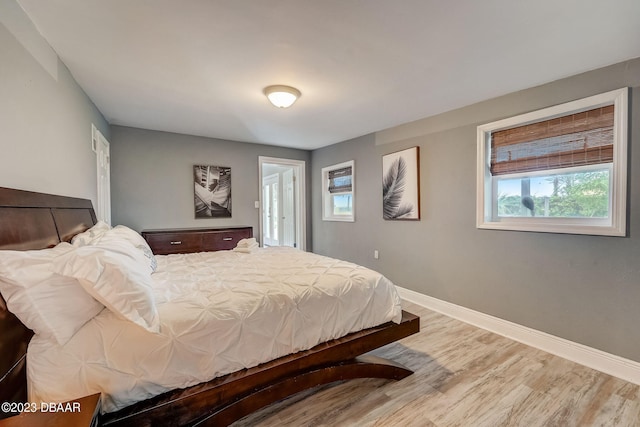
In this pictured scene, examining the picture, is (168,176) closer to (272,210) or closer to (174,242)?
(174,242)

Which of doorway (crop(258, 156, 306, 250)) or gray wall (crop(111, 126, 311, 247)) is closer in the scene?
gray wall (crop(111, 126, 311, 247))

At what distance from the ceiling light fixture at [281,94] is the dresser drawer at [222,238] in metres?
2.23

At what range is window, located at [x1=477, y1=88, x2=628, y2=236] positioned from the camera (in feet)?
6.53

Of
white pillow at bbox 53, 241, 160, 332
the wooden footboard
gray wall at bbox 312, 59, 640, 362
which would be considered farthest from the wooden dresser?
the wooden footboard

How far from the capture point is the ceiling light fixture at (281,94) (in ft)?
7.72

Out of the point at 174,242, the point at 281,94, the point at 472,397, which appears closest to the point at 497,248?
the point at 472,397

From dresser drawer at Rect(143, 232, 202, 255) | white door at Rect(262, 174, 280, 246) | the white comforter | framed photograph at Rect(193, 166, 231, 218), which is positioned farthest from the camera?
white door at Rect(262, 174, 280, 246)

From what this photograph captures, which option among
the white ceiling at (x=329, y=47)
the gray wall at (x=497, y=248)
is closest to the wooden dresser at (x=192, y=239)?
the white ceiling at (x=329, y=47)

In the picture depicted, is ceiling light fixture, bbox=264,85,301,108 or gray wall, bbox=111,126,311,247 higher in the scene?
ceiling light fixture, bbox=264,85,301,108

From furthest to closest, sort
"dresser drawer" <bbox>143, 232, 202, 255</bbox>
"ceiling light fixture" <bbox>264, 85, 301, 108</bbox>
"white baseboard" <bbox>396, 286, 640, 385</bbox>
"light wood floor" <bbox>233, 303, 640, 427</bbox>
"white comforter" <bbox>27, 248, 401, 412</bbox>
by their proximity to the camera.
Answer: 1. "dresser drawer" <bbox>143, 232, 202, 255</bbox>
2. "ceiling light fixture" <bbox>264, 85, 301, 108</bbox>
3. "white baseboard" <bbox>396, 286, 640, 385</bbox>
4. "light wood floor" <bbox>233, 303, 640, 427</bbox>
5. "white comforter" <bbox>27, 248, 401, 412</bbox>

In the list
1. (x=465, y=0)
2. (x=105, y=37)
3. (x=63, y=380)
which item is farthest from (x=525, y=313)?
(x=105, y=37)

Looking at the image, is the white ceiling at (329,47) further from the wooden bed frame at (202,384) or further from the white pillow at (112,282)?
the white pillow at (112,282)

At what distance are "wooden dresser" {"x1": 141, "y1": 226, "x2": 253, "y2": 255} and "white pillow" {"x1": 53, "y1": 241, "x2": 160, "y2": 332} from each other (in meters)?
2.52

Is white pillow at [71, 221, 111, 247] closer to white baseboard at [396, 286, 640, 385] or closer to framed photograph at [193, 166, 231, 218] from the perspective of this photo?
framed photograph at [193, 166, 231, 218]
